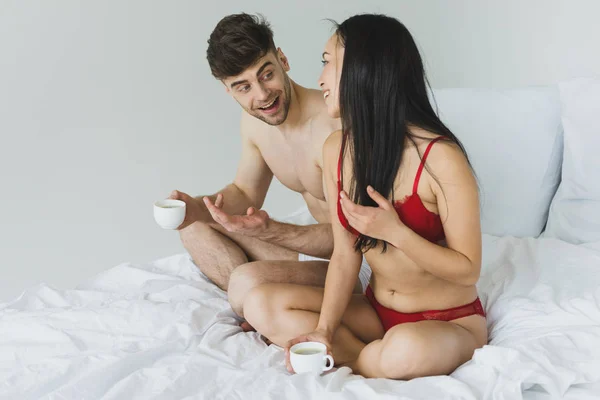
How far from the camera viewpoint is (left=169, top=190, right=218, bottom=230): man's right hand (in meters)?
2.43

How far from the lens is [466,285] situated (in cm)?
199

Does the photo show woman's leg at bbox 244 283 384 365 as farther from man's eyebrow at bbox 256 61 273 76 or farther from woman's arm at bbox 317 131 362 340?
man's eyebrow at bbox 256 61 273 76

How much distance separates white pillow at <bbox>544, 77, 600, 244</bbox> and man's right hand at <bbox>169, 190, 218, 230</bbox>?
1.15m

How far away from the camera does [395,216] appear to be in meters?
1.91

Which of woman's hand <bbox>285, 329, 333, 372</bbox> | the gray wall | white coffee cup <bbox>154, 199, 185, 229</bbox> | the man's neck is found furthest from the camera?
the gray wall

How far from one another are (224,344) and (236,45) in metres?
0.86

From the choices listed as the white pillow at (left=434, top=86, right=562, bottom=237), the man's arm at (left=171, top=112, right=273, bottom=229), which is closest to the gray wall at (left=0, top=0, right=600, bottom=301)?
the white pillow at (left=434, top=86, right=562, bottom=237)

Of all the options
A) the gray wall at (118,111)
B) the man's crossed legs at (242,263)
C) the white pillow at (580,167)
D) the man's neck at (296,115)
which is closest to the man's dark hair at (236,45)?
the man's neck at (296,115)

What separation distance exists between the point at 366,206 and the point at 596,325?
0.63 m

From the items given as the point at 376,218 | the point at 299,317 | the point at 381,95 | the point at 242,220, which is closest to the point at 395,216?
the point at 376,218

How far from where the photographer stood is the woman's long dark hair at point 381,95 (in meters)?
1.91

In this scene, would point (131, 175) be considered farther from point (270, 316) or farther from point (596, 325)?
point (596, 325)

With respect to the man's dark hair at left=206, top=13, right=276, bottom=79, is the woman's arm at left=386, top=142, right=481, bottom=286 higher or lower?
lower

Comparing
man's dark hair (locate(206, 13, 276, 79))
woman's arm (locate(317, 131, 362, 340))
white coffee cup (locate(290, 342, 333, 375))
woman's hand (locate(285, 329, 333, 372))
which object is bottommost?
woman's hand (locate(285, 329, 333, 372))
